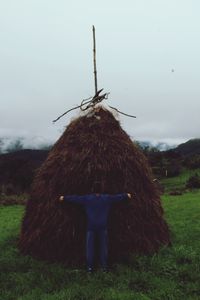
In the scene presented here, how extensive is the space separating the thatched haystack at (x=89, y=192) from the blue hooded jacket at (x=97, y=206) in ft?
1.00

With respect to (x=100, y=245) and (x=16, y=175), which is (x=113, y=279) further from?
(x=16, y=175)

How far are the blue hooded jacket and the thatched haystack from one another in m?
0.31

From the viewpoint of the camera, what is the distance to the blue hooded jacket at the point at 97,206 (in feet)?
35.5

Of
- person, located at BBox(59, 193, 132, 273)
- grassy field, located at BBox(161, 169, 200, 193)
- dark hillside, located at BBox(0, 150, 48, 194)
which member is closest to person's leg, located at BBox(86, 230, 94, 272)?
person, located at BBox(59, 193, 132, 273)

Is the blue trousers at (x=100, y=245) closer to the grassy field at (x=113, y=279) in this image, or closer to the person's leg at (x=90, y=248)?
the person's leg at (x=90, y=248)

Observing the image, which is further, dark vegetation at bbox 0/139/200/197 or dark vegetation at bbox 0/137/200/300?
dark vegetation at bbox 0/139/200/197

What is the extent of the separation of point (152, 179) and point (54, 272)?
3.95 meters

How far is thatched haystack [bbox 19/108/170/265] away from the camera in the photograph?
1136cm

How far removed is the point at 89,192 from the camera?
11.5 m

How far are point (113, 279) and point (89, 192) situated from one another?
2.39 metres

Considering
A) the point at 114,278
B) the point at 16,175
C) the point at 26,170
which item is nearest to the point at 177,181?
the point at 26,170

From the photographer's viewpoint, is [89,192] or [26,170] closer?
[89,192]

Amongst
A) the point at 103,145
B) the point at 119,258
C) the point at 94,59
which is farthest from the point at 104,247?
the point at 94,59

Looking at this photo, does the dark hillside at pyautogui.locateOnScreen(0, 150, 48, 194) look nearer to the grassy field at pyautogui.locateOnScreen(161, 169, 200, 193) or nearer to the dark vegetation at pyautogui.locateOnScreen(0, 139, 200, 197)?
the dark vegetation at pyautogui.locateOnScreen(0, 139, 200, 197)
